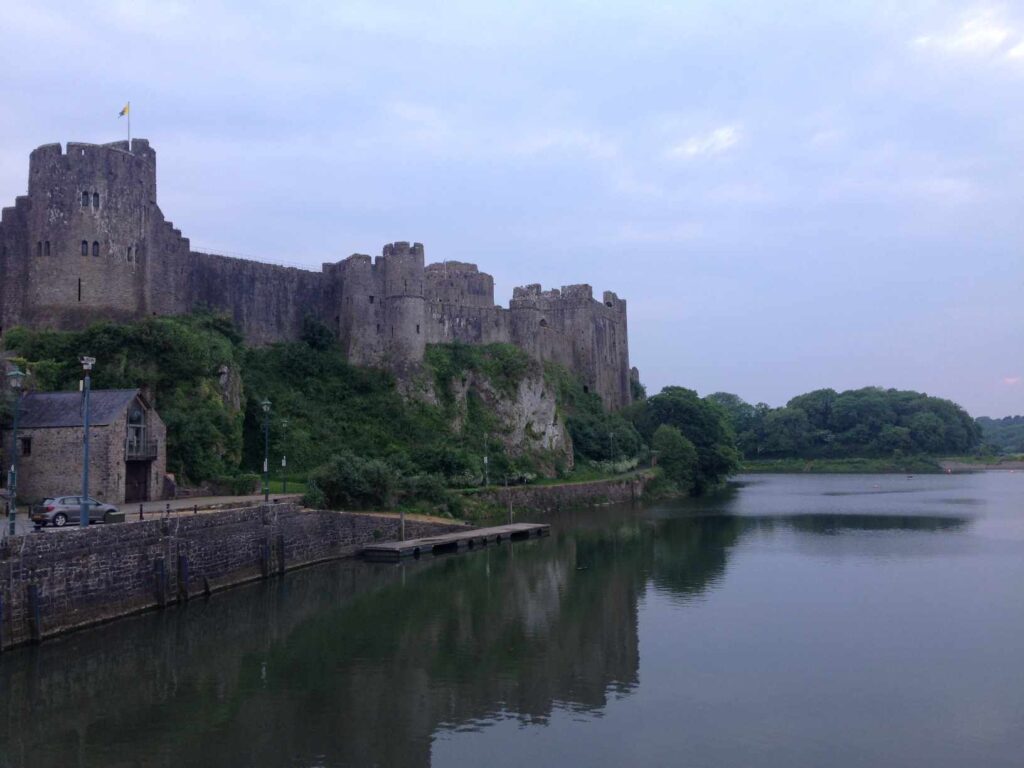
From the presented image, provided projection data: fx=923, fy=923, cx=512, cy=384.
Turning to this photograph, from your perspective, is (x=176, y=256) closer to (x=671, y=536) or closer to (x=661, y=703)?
(x=671, y=536)

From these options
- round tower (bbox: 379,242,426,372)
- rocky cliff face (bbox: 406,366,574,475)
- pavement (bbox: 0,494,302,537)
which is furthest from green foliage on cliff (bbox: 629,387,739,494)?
pavement (bbox: 0,494,302,537)

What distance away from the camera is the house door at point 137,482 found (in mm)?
28828

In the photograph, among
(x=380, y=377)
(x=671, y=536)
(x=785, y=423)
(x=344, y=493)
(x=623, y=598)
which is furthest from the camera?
(x=785, y=423)

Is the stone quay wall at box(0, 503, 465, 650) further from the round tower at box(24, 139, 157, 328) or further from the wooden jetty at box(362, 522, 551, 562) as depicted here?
the round tower at box(24, 139, 157, 328)

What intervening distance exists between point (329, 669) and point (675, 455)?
161 feet

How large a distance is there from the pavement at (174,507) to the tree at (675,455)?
3701cm

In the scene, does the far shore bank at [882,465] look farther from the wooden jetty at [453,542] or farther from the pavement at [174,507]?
the pavement at [174,507]

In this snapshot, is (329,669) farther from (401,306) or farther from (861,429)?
(861,429)

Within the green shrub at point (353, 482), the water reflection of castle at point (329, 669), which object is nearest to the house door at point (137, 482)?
the water reflection of castle at point (329, 669)

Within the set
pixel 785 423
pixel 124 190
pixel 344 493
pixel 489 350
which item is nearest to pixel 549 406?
pixel 489 350

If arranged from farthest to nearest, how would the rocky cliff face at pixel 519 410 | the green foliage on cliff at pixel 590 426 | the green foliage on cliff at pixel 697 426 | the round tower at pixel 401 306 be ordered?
the green foliage on cliff at pixel 697 426 < the green foliage on cliff at pixel 590 426 < the rocky cliff face at pixel 519 410 < the round tower at pixel 401 306

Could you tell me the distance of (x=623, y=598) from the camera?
25734 mm

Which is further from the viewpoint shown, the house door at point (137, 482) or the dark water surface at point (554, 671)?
the house door at point (137, 482)

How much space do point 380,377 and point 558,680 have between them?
107ft
